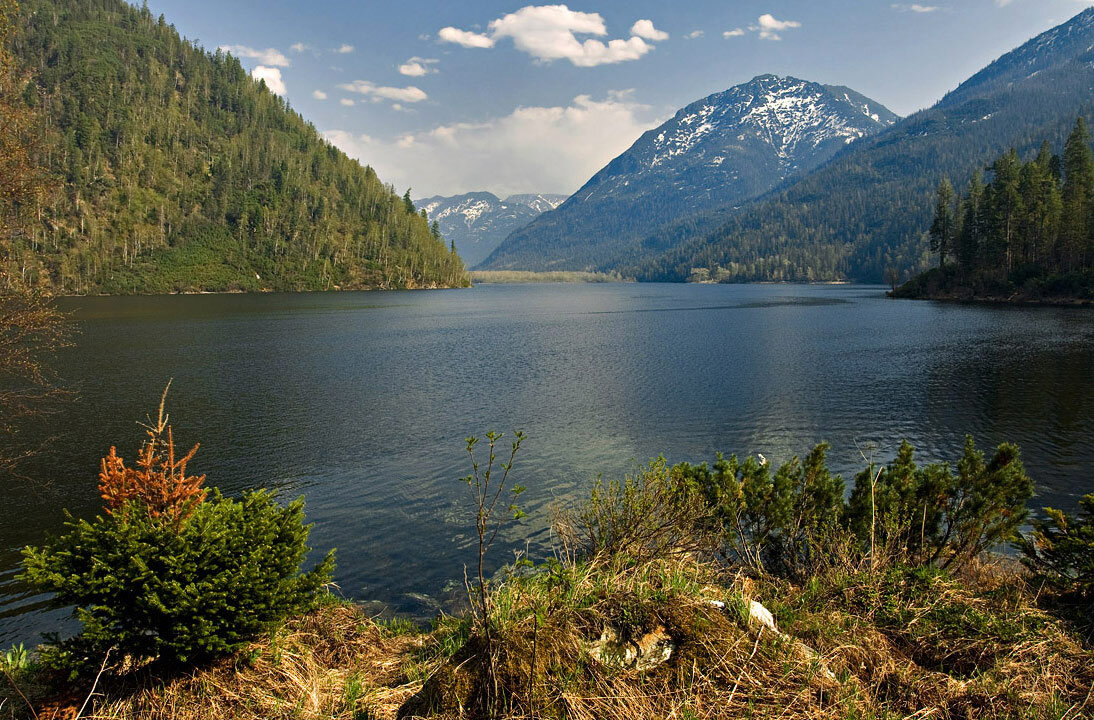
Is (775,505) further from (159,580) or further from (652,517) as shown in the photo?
(159,580)

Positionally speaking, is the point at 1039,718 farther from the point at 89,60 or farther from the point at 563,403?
the point at 89,60

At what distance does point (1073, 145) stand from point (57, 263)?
691 ft

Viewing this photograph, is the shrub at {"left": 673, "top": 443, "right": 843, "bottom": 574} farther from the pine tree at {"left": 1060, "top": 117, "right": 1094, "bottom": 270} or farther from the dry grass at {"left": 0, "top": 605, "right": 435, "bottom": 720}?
the pine tree at {"left": 1060, "top": 117, "right": 1094, "bottom": 270}

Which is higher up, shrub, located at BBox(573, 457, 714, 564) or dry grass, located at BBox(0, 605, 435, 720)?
shrub, located at BBox(573, 457, 714, 564)

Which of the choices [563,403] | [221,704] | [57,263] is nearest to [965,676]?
[221,704]

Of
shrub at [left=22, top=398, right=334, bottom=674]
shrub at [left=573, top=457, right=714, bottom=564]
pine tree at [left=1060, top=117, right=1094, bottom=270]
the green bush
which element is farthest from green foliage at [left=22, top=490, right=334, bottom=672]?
pine tree at [left=1060, top=117, right=1094, bottom=270]

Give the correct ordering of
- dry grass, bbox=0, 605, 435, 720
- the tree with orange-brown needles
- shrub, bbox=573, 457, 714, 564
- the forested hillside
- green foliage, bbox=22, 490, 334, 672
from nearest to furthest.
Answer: green foliage, bbox=22, 490, 334, 672, dry grass, bbox=0, 605, 435, 720, the tree with orange-brown needles, shrub, bbox=573, 457, 714, 564, the forested hillside

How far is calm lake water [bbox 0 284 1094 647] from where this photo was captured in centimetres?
1684

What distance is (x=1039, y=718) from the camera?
15.6 feet

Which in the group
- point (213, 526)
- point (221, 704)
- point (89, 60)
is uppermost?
point (89, 60)

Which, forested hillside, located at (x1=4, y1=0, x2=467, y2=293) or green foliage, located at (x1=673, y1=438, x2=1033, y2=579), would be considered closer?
green foliage, located at (x1=673, y1=438, x2=1033, y2=579)

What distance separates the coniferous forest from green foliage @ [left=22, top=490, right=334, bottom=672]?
110 m

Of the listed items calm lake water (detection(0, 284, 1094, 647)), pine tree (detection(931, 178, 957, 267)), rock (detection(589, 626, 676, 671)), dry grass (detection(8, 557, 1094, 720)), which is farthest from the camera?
pine tree (detection(931, 178, 957, 267))

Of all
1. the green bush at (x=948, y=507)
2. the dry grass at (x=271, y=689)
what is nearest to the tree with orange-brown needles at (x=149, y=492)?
the dry grass at (x=271, y=689)
